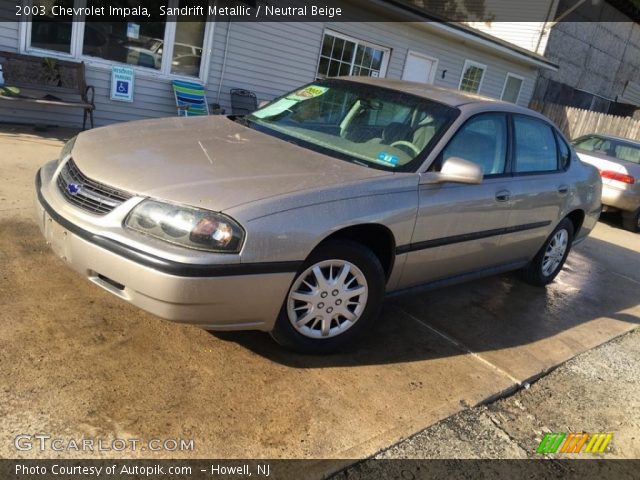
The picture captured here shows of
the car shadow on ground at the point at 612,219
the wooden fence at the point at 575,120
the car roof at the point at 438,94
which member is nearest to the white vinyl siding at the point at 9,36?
the car roof at the point at 438,94

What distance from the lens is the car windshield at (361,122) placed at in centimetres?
355

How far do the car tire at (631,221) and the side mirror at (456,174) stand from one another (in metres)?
7.21

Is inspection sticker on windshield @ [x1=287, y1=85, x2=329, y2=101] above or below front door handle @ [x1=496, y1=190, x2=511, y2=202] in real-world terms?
above

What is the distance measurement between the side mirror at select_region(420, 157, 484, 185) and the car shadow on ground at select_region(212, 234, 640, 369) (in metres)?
1.03

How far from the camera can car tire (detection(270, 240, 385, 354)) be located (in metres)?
2.99

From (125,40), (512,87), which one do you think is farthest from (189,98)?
(512,87)

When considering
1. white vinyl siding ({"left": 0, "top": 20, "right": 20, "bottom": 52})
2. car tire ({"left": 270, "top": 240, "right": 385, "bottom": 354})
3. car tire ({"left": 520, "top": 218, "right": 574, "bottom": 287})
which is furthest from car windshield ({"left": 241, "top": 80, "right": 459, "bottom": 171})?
white vinyl siding ({"left": 0, "top": 20, "right": 20, "bottom": 52})

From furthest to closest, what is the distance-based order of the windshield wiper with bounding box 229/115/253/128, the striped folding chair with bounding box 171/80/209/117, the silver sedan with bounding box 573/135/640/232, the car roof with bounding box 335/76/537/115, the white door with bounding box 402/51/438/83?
the white door with bounding box 402/51/438/83 → the silver sedan with bounding box 573/135/640/232 → the striped folding chair with bounding box 171/80/209/117 → the windshield wiper with bounding box 229/115/253/128 → the car roof with bounding box 335/76/537/115

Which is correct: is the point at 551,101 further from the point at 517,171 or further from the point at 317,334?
the point at 317,334

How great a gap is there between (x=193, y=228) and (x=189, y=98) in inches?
265

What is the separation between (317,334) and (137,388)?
1.01m

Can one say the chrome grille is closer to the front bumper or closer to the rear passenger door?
the front bumper

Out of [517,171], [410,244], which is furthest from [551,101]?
[410,244]

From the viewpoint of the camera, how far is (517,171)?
4.25 meters
